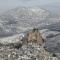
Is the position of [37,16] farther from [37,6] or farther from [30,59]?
[30,59]

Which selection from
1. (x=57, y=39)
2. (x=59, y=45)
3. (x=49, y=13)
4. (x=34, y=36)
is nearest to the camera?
(x=34, y=36)

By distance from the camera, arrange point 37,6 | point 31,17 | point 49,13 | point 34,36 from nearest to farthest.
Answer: point 34,36 → point 31,17 → point 49,13 → point 37,6

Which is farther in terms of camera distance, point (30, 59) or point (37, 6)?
point (37, 6)

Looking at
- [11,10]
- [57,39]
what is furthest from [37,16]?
[57,39]

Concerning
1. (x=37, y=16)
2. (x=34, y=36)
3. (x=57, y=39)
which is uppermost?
(x=34, y=36)

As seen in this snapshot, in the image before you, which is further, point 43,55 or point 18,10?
point 18,10

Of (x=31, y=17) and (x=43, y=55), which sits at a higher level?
(x=43, y=55)

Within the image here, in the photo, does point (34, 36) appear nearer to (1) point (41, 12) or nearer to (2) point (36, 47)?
(2) point (36, 47)

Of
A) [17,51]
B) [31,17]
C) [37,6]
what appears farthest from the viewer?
[37,6]

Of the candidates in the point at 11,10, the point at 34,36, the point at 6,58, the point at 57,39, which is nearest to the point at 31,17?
the point at 11,10
